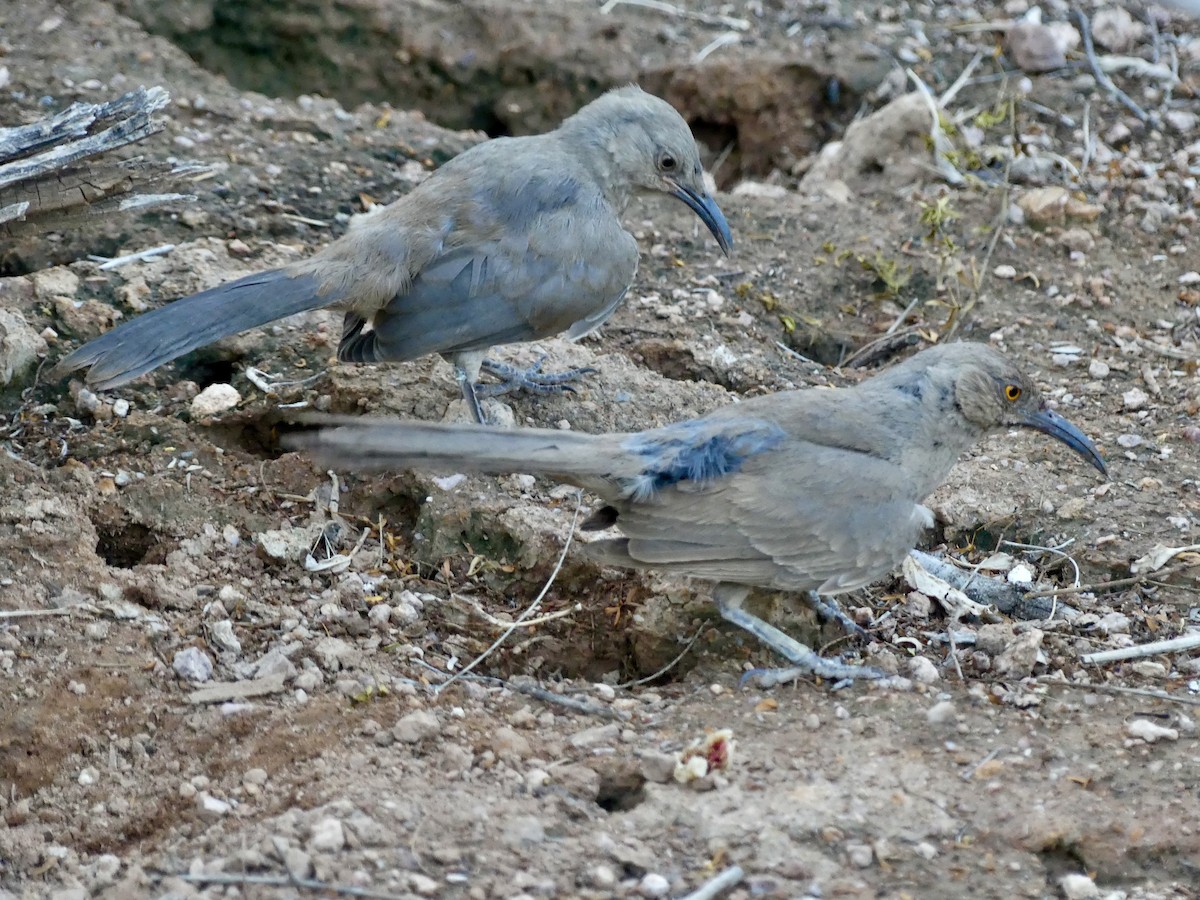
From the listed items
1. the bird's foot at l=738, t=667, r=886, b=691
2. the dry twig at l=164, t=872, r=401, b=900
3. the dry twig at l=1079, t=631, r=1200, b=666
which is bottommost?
the dry twig at l=1079, t=631, r=1200, b=666

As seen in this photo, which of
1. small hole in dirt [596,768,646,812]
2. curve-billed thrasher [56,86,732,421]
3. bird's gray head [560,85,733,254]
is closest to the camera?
small hole in dirt [596,768,646,812]

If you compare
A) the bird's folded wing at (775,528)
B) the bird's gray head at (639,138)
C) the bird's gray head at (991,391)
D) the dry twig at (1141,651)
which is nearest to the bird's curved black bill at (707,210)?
the bird's gray head at (639,138)

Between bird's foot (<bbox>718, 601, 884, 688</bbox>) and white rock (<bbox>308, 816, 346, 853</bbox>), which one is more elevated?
white rock (<bbox>308, 816, 346, 853</bbox>)

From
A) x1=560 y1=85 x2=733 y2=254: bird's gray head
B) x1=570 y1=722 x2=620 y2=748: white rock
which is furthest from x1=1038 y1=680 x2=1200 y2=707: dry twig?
x1=560 y1=85 x2=733 y2=254: bird's gray head

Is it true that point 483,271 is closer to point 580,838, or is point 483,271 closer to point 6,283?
point 6,283

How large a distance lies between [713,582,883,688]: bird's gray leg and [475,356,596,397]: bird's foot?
1.46 m

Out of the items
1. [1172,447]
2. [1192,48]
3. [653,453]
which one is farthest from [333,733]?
[1192,48]

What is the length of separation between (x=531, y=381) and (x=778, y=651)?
177 centimetres

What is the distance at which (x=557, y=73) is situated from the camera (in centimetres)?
794

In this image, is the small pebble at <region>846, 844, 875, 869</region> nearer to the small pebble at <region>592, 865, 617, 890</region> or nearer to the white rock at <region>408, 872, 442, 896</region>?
the small pebble at <region>592, 865, 617, 890</region>

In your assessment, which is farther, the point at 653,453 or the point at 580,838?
the point at 653,453

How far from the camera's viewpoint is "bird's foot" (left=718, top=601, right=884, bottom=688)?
4.23m

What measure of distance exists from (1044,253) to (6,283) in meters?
4.62

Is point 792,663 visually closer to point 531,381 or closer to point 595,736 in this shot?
point 595,736
